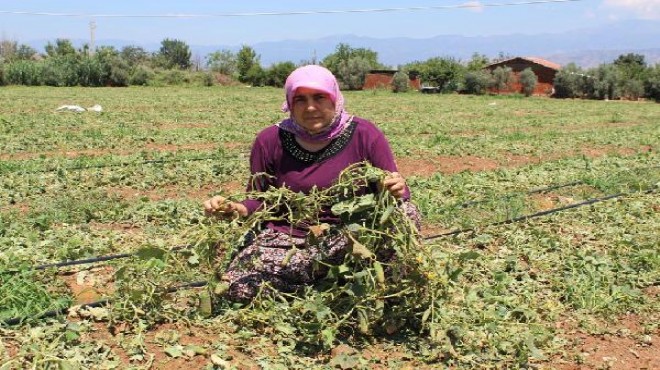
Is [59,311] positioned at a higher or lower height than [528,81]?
lower

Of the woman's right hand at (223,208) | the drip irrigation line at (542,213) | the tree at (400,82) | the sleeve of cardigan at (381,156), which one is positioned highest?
the tree at (400,82)

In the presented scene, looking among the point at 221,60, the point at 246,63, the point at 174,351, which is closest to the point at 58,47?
the point at 221,60

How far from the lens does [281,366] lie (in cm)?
264

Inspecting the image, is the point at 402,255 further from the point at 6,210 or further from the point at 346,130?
the point at 6,210

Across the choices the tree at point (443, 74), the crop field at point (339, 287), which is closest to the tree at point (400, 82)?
the tree at point (443, 74)

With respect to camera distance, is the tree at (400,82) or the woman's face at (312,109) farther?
the tree at (400,82)

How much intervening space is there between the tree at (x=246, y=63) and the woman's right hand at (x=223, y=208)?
35.7m

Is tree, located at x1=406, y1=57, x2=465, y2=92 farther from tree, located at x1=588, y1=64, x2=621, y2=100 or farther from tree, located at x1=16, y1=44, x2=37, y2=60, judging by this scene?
tree, located at x1=16, y1=44, x2=37, y2=60

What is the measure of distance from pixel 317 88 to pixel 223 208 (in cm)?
72

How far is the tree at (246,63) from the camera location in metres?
38.5

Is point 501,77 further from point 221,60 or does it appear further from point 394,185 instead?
point 394,185

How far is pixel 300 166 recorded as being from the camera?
10.5 ft

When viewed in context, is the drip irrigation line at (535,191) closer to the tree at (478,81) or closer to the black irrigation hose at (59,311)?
the black irrigation hose at (59,311)

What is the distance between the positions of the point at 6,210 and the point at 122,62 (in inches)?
1223
